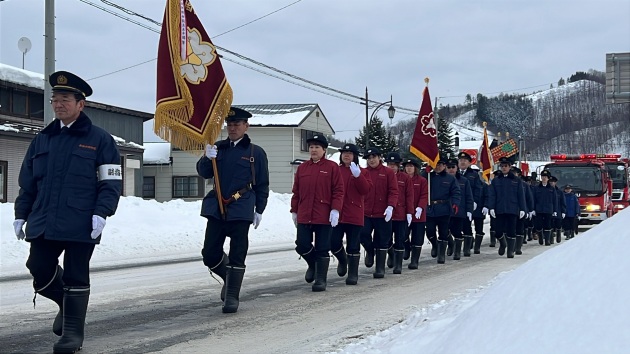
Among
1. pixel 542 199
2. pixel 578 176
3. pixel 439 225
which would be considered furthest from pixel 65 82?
pixel 578 176

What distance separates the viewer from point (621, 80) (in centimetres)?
2064

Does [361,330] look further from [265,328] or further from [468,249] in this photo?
[468,249]

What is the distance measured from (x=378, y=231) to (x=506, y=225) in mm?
4905

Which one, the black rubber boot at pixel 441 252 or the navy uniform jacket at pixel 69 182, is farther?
the black rubber boot at pixel 441 252

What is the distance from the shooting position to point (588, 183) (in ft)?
92.8

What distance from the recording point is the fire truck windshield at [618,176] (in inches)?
1276

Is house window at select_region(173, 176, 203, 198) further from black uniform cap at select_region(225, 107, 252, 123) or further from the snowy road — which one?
black uniform cap at select_region(225, 107, 252, 123)

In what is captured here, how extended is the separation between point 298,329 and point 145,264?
7774mm

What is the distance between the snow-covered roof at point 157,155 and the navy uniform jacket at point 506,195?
33.9 m

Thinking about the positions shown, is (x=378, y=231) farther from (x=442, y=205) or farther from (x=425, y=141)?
(x=425, y=141)

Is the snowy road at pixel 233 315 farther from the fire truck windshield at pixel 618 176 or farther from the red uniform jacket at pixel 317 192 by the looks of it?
the fire truck windshield at pixel 618 176

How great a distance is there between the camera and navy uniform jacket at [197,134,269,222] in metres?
8.01

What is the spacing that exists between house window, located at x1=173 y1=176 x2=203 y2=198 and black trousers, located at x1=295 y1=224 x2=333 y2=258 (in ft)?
123

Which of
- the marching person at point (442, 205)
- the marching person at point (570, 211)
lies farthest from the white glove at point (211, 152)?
the marching person at point (570, 211)
